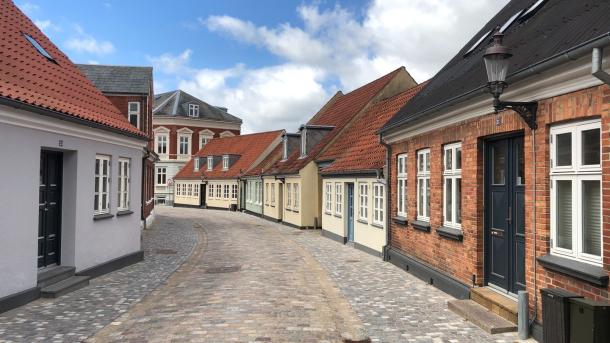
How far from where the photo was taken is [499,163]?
313 inches

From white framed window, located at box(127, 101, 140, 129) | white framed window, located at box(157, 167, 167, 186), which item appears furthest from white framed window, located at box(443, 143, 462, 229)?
white framed window, located at box(157, 167, 167, 186)

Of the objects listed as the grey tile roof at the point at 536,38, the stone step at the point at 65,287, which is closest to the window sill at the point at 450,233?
the grey tile roof at the point at 536,38

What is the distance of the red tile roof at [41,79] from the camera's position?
8.77 metres

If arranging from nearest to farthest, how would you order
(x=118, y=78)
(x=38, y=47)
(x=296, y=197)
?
(x=38, y=47) → (x=118, y=78) → (x=296, y=197)

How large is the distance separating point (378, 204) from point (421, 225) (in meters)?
3.97

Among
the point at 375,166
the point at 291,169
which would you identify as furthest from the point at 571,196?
the point at 291,169

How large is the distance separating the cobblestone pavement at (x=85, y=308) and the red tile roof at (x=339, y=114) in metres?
11.7

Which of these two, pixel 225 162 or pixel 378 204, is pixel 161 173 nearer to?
pixel 225 162

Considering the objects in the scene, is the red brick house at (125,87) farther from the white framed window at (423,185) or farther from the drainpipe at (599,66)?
the drainpipe at (599,66)

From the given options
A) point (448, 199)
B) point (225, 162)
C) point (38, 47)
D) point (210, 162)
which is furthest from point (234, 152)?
point (448, 199)

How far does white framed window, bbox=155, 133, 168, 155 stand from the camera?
5409cm

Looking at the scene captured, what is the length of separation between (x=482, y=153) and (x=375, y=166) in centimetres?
641

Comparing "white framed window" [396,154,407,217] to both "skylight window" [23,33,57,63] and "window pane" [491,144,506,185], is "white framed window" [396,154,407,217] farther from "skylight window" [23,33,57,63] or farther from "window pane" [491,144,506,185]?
"skylight window" [23,33,57,63]

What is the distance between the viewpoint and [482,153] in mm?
8203
